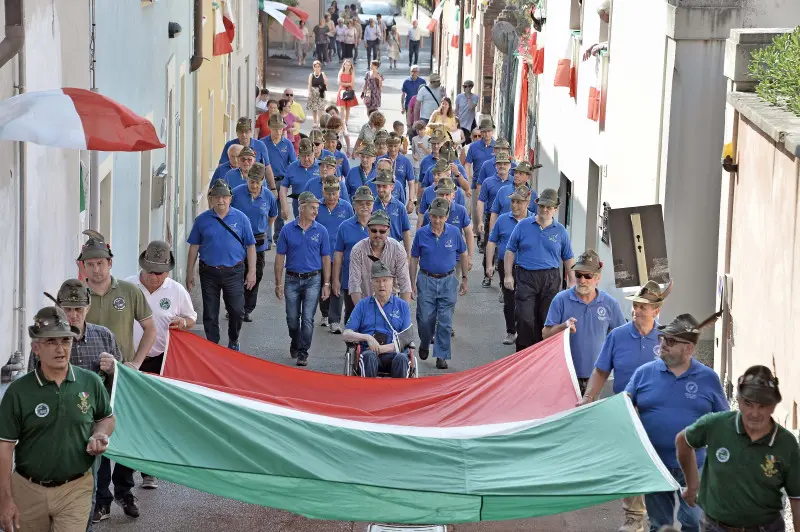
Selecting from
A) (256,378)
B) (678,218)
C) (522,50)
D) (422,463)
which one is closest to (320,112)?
(522,50)

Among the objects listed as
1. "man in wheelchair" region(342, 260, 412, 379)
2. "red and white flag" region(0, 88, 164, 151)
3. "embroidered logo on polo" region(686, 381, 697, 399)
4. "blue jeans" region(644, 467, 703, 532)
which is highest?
"red and white flag" region(0, 88, 164, 151)

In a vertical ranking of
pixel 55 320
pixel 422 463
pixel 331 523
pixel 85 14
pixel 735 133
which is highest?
pixel 85 14

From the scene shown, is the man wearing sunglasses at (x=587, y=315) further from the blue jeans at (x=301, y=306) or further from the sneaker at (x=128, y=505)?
the blue jeans at (x=301, y=306)

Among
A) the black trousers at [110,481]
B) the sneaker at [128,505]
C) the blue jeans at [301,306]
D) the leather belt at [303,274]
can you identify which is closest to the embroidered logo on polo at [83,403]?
the black trousers at [110,481]

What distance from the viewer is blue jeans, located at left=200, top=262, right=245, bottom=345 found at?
15.7 metres

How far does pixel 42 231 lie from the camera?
11.3 meters

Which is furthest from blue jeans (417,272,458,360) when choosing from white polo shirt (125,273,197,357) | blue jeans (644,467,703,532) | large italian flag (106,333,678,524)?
blue jeans (644,467,703,532)

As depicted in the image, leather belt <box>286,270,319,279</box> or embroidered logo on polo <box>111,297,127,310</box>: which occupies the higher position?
embroidered logo on polo <box>111,297,127,310</box>

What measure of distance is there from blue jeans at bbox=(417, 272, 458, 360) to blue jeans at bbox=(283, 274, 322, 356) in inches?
47.1

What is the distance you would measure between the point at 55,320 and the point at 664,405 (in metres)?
3.94

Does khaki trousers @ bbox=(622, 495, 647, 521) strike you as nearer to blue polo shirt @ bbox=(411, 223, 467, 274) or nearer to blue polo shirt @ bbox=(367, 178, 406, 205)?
blue polo shirt @ bbox=(411, 223, 467, 274)

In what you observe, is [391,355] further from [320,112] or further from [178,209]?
[320,112]

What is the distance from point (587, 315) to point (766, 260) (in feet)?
5.25

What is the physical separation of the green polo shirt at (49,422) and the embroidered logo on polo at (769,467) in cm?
383
